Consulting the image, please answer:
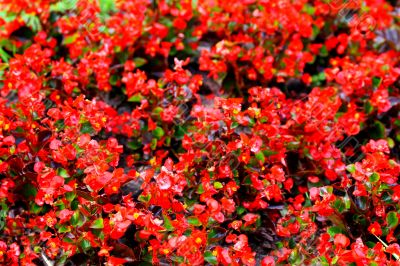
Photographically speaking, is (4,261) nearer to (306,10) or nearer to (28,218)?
(28,218)

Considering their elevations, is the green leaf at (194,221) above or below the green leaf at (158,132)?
above

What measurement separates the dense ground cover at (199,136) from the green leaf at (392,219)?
0.05 meters

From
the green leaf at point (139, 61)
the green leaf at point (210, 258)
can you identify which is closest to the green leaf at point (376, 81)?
the green leaf at point (139, 61)

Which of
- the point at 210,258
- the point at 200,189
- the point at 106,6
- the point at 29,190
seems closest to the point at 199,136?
the point at 200,189

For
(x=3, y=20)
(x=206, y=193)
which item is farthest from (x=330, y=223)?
(x=3, y=20)

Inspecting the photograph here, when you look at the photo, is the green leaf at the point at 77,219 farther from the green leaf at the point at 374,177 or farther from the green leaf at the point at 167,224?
the green leaf at the point at 374,177

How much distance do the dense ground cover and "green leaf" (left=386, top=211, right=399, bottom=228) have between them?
0.05 m

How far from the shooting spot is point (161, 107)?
276 cm

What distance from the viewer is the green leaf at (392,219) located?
7.47 feet

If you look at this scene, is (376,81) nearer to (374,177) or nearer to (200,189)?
(374,177)

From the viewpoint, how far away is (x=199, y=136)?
8.04ft

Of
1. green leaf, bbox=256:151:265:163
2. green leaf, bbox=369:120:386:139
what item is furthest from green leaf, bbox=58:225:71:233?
green leaf, bbox=369:120:386:139

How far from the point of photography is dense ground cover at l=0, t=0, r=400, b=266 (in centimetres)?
218

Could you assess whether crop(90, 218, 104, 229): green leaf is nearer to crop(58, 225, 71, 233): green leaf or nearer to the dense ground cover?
the dense ground cover
